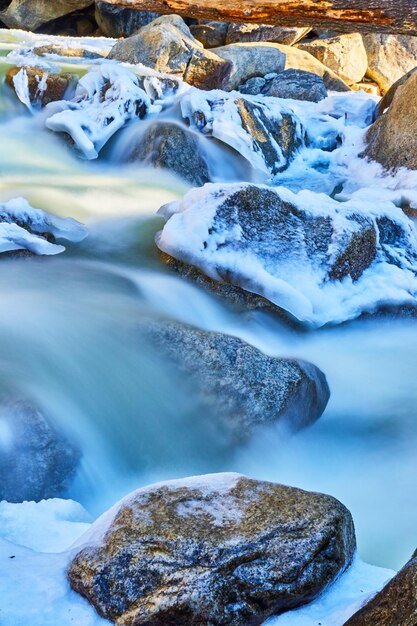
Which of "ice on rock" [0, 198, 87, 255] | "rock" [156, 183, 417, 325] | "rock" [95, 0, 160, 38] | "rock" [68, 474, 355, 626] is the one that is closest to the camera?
"rock" [68, 474, 355, 626]

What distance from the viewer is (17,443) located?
3.36m

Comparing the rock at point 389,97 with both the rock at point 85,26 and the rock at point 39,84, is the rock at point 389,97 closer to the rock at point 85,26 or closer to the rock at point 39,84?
the rock at point 39,84

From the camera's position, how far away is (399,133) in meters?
9.26

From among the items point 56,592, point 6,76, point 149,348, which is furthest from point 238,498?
point 6,76

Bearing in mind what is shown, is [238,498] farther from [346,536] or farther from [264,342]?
[264,342]

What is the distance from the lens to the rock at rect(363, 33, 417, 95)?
19.9 metres

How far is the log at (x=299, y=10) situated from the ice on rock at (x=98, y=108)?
585cm

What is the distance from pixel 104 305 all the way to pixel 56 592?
2.83 meters

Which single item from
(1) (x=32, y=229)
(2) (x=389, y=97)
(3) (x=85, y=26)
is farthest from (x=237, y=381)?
(3) (x=85, y=26)

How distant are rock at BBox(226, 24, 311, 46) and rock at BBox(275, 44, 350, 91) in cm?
443

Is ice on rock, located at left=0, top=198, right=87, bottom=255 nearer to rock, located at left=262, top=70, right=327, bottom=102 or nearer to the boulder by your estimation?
rock, located at left=262, top=70, right=327, bottom=102

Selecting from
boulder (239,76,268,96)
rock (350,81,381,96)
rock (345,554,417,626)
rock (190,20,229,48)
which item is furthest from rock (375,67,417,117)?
rock (190,20,229,48)

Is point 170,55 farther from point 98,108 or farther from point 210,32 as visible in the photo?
point 210,32

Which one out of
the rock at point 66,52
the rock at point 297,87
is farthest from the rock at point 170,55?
the rock at point 297,87
